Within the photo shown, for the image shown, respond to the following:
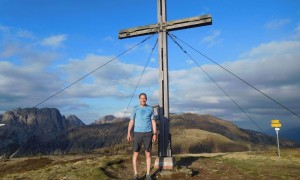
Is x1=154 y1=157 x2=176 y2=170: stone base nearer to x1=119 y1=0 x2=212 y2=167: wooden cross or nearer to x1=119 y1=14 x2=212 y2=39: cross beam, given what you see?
x1=119 y1=0 x2=212 y2=167: wooden cross

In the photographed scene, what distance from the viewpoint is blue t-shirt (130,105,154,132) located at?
1214cm

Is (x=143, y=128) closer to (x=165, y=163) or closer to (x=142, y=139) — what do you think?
(x=142, y=139)

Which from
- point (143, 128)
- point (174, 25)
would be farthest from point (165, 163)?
point (174, 25)

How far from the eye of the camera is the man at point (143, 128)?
39.7 ft

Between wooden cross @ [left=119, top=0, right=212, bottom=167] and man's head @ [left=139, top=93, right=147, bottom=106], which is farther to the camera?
wooden cross @ [left=119, top=0, right=212, bottom=167]

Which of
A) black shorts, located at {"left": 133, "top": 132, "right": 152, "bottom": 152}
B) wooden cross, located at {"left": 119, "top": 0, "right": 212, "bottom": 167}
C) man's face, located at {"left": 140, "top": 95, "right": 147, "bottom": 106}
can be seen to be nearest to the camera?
black shorts, located at {"left": 133, "top": 132, "right": 152, "bottom": 152}

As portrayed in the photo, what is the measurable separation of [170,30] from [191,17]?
1190 millimetres

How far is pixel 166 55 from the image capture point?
1538 centimetres

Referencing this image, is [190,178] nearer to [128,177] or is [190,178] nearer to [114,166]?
[128,177]

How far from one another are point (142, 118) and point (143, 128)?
39 centimetres

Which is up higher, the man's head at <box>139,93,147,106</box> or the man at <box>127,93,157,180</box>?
the man's head at <box>139,93,147,106</box>

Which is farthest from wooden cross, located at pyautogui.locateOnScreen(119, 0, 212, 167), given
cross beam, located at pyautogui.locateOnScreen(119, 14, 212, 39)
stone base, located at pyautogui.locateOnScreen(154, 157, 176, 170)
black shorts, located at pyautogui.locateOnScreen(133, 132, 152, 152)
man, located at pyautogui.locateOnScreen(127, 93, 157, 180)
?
black shorts, located at pyautogui.locateOnScreen(133, 132, 152, 152)

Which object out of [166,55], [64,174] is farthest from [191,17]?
[64,174]

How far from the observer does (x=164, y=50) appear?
1542cm
